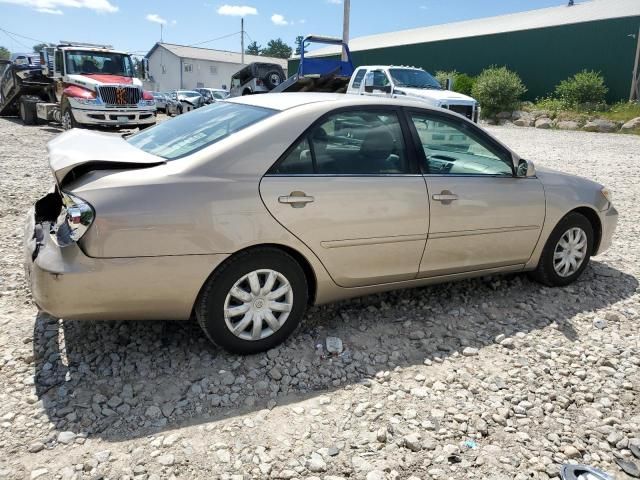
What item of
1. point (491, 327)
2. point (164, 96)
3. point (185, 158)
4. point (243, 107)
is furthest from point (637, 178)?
point (164, 96)

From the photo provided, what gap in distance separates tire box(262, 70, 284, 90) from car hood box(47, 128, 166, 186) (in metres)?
15.9

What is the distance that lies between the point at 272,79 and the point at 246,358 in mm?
17085

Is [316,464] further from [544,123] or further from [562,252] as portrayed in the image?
[544,123]

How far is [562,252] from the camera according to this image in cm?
451

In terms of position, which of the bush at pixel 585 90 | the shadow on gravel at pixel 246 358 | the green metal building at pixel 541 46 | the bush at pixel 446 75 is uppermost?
the green metal building at pixel 541 46

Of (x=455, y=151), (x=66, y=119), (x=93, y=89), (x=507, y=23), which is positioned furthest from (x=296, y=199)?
(x=507, y=23)

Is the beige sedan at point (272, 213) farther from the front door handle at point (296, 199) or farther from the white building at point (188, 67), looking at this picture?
the white building at point (188, 67)

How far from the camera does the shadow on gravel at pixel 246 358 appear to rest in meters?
2.77

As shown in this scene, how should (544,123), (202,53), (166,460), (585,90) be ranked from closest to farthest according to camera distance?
1. (166,460)
2. (544,123)
3. (585,90)
4. (202,53)

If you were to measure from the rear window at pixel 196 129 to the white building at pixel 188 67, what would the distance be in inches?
2095

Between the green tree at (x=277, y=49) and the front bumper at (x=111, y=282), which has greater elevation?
the green tree at (x=277, y=49)

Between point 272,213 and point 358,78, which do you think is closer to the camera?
point 272,213

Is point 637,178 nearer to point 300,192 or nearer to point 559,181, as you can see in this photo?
point 559,181

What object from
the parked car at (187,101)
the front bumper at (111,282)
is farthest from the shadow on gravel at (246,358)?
the parked car at (187,101)
